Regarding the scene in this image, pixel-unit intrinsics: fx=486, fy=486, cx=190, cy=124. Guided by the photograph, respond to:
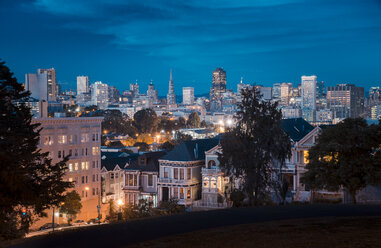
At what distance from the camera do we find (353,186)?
3812 centimetres

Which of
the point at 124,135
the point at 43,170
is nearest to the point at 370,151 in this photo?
the point at 43,170

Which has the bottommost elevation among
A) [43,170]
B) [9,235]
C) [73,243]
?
[9,235]

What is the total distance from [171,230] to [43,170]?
1410cm

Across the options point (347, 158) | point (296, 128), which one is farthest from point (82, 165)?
point (347, 158)

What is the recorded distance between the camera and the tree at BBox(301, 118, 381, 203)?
3759 centimetres

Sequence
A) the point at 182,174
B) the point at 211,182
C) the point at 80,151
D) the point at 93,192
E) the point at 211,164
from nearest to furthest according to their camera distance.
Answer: the point at 211,182, the point at 211,164, the point at 182,174, the point at 93,192, the point at 80,151

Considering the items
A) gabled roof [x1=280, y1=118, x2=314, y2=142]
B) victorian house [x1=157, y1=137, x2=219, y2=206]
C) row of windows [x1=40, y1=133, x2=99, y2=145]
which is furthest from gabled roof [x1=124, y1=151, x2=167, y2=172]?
gabled roof [x1=280, y1=118, x2=314, y2=142]

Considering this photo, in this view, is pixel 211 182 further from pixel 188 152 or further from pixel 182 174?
pixel 188 152

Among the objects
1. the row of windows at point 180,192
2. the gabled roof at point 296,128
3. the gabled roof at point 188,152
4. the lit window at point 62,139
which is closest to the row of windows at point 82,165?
the lit window at point 62,139

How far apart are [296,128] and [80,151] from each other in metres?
31.8

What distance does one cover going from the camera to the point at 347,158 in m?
38.7

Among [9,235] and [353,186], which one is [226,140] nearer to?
[353,186]

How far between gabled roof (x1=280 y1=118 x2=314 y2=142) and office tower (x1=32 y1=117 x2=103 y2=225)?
29186mm

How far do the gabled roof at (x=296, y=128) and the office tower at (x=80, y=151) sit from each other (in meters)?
29.2
